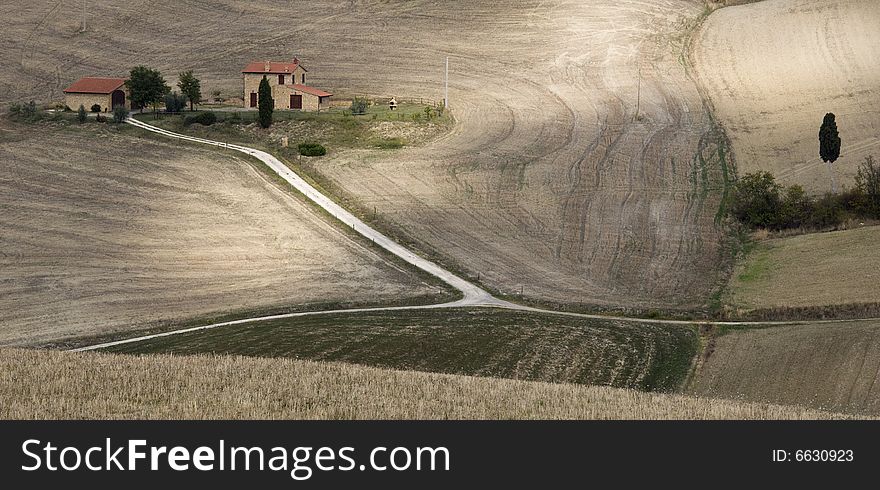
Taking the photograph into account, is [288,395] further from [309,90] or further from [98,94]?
[98,94]

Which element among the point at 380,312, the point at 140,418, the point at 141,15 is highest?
the point at 141,15

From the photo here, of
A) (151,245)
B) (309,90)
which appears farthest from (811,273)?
(309,90)

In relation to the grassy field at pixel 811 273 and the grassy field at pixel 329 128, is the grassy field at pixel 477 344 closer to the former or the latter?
the grassy field at pixel 811 273

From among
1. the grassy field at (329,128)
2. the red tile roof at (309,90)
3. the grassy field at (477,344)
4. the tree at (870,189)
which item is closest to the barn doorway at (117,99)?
the grassy field at (329,128)

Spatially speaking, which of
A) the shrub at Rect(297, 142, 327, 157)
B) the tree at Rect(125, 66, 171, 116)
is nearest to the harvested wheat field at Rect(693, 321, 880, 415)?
the shrub at Rect(297, 142, 327, 157)

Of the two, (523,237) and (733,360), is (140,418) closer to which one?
(733,360)

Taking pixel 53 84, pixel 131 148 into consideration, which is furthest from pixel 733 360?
pixel 53 84

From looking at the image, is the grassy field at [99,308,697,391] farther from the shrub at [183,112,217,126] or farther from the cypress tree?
the shrub at [183,112,217,126]
